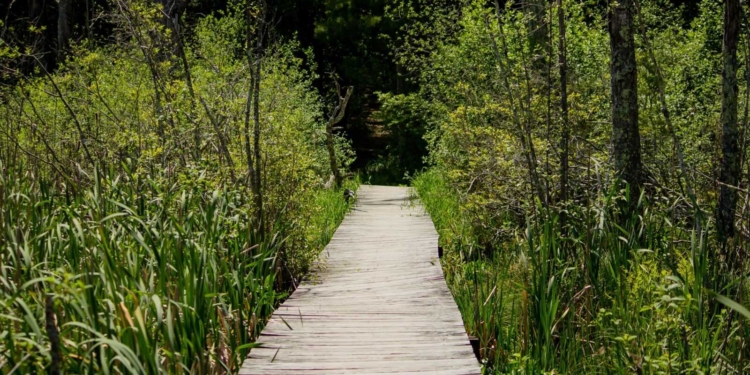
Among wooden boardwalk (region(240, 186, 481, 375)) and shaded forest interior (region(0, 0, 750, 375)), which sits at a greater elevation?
shaded forest interior (region(0, 0, 750, 375))

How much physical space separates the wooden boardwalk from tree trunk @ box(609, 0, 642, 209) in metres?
1.78

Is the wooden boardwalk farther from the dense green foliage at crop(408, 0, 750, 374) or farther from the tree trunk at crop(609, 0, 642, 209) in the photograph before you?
the tree trunk at crop(609, 0, 642, 209)

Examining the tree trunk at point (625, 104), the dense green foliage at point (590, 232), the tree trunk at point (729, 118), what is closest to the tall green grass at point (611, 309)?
the dense green foliage at point (590, 232)

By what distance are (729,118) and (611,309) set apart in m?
2.01

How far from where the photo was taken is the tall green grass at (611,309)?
4.13 meters

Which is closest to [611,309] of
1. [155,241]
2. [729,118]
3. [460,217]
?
[729,118]

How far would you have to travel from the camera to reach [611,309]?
192 inches

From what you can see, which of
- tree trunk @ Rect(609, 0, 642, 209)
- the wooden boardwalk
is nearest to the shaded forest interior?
tree trunk @ Rect(609, 0, 642, 209)

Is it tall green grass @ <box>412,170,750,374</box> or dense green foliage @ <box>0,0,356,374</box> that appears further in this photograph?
tall green grass @ <box>412,170,750,374</box>

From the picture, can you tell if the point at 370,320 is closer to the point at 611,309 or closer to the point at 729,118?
the point at 611,309

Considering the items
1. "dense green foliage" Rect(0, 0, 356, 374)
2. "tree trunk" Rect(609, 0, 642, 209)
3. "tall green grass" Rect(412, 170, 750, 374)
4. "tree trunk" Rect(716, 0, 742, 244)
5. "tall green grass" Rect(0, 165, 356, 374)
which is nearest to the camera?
"tall green grass" Rect(0, 165, 356, 374)

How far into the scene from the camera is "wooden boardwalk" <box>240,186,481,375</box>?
467cm

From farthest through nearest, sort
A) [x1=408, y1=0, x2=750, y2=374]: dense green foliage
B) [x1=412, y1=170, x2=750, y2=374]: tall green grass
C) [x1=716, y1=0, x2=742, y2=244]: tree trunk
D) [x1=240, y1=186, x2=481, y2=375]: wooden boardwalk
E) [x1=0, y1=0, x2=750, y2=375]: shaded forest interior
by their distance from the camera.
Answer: [x1=716, y1=0, x2=742, y2=244]: tree trunk, [x1=240, y1=186, x2=481, y2=375]: wooden boardwalk, [x1=408, y1=0, x2=750, y2=374]: dense green foliage, [x1=412, y1=170, x2=750, y2=374]: tall green grass, [x1=0, y1=0, x2=750, y2=375]: shaded forest interior

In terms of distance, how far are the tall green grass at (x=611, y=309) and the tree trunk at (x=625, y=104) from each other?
1.59 feet
